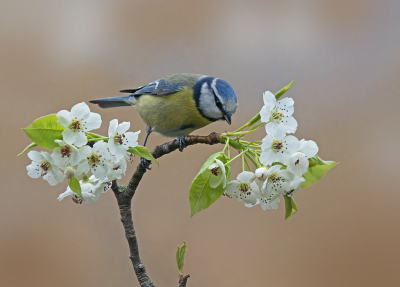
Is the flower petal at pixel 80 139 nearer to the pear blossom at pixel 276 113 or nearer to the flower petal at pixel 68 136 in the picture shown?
the flower petal at pixel 68 136

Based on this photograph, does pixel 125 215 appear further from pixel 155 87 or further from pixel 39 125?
pixel 155 87

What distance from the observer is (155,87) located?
1.20m

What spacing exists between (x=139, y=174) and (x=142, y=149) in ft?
0.71

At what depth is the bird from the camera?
1.00 metres

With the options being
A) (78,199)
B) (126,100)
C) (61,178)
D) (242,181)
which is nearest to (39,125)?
(61,178)

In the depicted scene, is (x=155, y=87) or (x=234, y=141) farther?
(x=155, y=87)

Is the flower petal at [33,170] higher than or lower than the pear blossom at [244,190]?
higher

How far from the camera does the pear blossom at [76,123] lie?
49 cm

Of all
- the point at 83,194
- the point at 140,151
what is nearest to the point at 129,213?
the point at 83,194

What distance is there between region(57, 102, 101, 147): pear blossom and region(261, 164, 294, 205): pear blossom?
10.6 inches

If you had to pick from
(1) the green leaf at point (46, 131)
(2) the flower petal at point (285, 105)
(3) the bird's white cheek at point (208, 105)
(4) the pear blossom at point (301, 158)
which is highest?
(3) the bird's white cheek at point (208, 105)

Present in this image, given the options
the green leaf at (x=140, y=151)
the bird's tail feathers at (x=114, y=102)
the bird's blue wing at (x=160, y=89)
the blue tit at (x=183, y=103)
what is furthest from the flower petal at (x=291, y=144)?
the bird's tail feathers at (x=114, y=102)

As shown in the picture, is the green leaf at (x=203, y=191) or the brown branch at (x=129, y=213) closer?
the green leaf at (x=203, y=191)

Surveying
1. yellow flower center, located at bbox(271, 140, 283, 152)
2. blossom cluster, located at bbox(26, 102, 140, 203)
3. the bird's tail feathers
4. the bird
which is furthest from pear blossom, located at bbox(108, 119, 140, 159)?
the bird's tail feathers
